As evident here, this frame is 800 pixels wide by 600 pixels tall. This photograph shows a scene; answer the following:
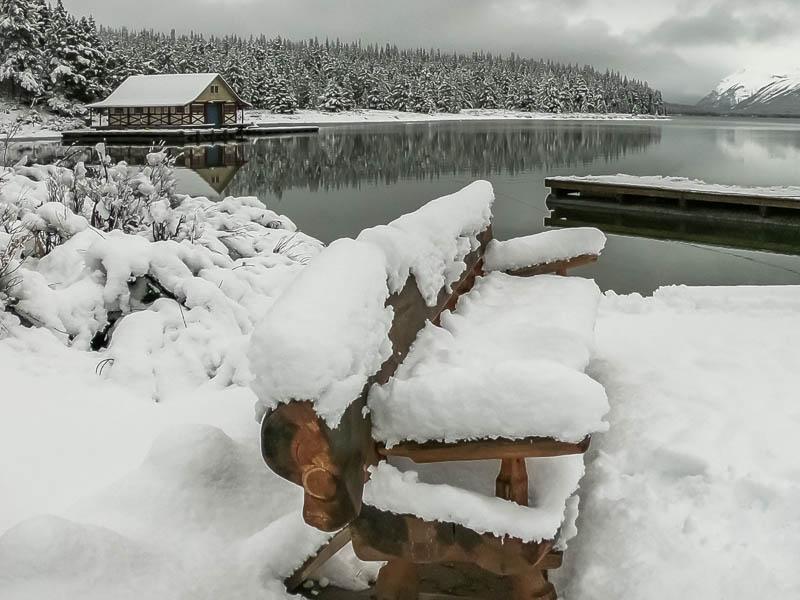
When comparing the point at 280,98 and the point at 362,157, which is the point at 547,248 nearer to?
the point at 362,157

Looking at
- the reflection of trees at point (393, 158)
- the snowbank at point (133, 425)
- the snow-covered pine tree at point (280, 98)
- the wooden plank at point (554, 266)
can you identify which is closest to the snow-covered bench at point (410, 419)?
the snowbank at point (133, 425)

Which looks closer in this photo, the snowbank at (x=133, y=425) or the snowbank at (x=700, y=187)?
the snowbank at (x=133, y=425)

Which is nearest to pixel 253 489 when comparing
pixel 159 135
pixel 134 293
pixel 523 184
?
pixel 134 293

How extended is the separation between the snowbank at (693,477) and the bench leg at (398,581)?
515 mm

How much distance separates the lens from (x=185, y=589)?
2.25m

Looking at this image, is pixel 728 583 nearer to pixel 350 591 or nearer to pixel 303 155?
pixel 350 591

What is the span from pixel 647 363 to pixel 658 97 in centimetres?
14764

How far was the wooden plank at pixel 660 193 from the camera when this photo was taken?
1477cm

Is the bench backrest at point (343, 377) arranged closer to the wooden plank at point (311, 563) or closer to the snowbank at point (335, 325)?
the snowbank at point (335, 325)

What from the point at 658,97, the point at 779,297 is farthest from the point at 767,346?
the point at 658,97

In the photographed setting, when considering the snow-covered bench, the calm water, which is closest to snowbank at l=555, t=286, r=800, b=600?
the snow-covered bench

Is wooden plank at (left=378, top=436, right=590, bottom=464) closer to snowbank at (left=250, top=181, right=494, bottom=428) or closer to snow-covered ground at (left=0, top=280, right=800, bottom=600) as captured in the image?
snowbank at (left=250, top=181, right=494, bottom=428)

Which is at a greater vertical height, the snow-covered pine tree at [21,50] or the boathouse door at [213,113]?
the snow-covered pine tree at [21,50]

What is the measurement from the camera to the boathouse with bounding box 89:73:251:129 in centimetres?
4362
